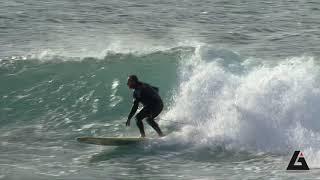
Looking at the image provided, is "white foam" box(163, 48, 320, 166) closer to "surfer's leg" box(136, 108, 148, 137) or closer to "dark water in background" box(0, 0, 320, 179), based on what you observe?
"dark water in background" box(0, 0, 320, 179)

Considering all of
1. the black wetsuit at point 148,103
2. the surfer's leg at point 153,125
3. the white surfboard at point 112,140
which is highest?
the black wetsuit at point 148,103

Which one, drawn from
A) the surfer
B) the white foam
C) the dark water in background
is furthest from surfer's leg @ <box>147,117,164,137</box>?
the white foam

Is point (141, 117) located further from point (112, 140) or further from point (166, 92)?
point (166, 92)

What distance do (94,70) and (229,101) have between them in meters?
5.93

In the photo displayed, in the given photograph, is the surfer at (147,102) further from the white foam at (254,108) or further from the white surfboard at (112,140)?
the white foam at (254,108)

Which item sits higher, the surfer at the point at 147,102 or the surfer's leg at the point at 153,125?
the surfer at the point at 147,102

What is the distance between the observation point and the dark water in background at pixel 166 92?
649 inches

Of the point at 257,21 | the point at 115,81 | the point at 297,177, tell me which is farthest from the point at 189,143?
the point at 257,21

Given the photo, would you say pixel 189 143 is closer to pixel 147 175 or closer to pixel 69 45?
pixel 147 175

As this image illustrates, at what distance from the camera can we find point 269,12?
3341 centimetres

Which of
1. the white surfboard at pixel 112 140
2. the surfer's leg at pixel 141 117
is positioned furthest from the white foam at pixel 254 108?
the white surfboard at pixel 112 140

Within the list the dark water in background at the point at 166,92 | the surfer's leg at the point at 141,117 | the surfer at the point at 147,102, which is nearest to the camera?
the dark water in background at the point at 166,92

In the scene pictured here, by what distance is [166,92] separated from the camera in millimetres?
21703

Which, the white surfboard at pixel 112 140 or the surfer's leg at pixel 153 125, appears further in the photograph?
the surfer's leg at pixel 153 125
